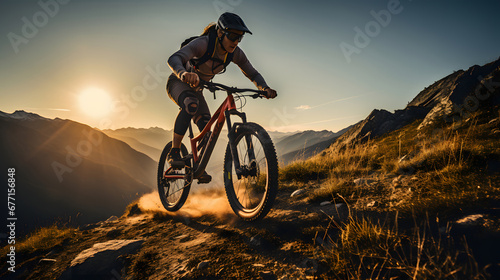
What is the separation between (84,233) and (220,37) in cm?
477

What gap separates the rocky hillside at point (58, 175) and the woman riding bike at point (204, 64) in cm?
7539

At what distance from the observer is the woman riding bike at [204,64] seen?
3352 mm

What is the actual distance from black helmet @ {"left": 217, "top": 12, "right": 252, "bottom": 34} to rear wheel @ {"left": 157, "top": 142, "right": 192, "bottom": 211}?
3.06m

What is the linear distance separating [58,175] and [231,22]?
463 ft

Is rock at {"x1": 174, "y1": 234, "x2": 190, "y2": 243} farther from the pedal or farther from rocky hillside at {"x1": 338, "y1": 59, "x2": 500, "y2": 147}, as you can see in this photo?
rocky hillside at {"x1": 338, "y1": 59, "x2": 500, "y2": 147}

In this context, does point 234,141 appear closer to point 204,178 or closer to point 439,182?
point 204,178

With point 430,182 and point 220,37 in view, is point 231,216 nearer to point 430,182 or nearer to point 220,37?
point 430,182

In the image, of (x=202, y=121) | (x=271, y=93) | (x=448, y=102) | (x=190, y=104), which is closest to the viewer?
(x=271, y=93)

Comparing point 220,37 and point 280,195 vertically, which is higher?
point 220,37

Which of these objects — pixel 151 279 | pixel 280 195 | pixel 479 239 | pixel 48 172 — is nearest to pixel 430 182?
pixel 479 239

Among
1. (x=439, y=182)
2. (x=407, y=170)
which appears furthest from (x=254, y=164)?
(x=407, y=170)

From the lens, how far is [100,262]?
247cm

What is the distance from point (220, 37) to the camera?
145 inches

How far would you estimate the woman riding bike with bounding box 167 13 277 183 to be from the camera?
3.35m
